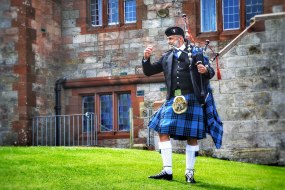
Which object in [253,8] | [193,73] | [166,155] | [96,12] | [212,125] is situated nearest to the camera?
[166,155]

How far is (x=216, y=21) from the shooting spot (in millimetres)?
16516

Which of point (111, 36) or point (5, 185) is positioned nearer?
point (5, 185)

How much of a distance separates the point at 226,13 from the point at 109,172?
8.51 m

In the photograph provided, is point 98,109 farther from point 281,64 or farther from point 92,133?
point 281,64

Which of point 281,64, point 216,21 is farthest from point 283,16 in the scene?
point 216,21

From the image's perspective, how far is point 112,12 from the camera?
17.7 m

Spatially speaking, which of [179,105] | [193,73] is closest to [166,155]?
[179,105]

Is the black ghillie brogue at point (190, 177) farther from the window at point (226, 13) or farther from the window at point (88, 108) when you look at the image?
the window at point (88, 108)

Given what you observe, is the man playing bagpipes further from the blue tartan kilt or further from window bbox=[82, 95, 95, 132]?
window bbox=[82, 95, 95, 132]

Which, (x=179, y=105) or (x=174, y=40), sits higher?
(x=174, y=40)

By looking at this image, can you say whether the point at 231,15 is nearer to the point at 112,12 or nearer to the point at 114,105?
the point at 112,12

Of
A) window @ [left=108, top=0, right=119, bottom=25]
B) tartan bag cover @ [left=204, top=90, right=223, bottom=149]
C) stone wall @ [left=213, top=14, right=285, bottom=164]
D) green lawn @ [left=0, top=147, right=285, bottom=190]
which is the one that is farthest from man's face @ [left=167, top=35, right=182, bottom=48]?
window @ [left=108, top=0, right=119, bottom=25]

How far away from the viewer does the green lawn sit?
7977 mm

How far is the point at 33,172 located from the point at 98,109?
859cm
